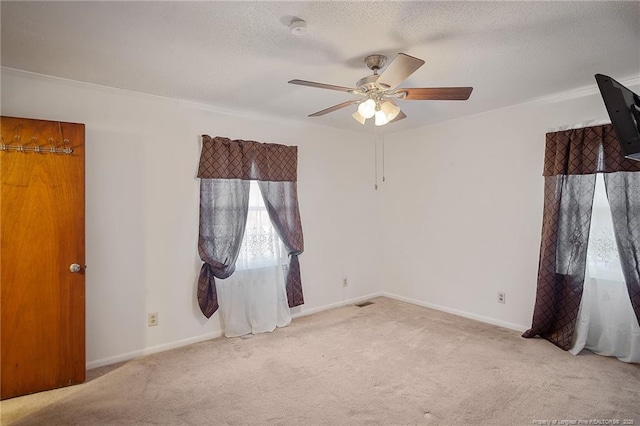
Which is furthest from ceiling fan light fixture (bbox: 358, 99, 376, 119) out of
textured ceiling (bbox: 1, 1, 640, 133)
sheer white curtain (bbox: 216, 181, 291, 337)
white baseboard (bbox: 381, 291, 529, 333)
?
white baseboard (bbox: 381, 291, 529, 333)

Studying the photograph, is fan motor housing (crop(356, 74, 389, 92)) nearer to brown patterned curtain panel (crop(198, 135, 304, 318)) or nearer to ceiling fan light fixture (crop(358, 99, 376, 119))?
ceiling fan light fixture (crop(358, 99, 376, 119))

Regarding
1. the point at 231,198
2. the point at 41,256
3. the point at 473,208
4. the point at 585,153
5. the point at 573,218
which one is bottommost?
the point at 41,256

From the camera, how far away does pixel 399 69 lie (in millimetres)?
1938

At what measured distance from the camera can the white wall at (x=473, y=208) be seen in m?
3.44

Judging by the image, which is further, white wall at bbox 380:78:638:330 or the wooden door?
white wall at bbox 380:78:638:330

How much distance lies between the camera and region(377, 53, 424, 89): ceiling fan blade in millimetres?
1808

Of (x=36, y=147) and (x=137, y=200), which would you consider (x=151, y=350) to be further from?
(x=36, y=147)

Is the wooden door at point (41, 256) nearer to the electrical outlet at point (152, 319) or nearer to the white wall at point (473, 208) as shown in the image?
the electrical outlet at point (152, 319)

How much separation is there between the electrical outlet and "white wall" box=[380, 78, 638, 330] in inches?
118

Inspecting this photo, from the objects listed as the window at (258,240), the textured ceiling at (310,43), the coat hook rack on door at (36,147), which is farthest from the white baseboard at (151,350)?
the textured ceiling at (310,43)

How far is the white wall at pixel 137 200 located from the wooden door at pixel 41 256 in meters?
0.26

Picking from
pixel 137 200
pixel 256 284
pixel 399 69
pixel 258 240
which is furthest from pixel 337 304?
pixel 399 69

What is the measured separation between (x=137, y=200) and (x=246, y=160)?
1079 mm

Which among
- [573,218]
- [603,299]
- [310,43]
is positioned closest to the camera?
[310,43]
